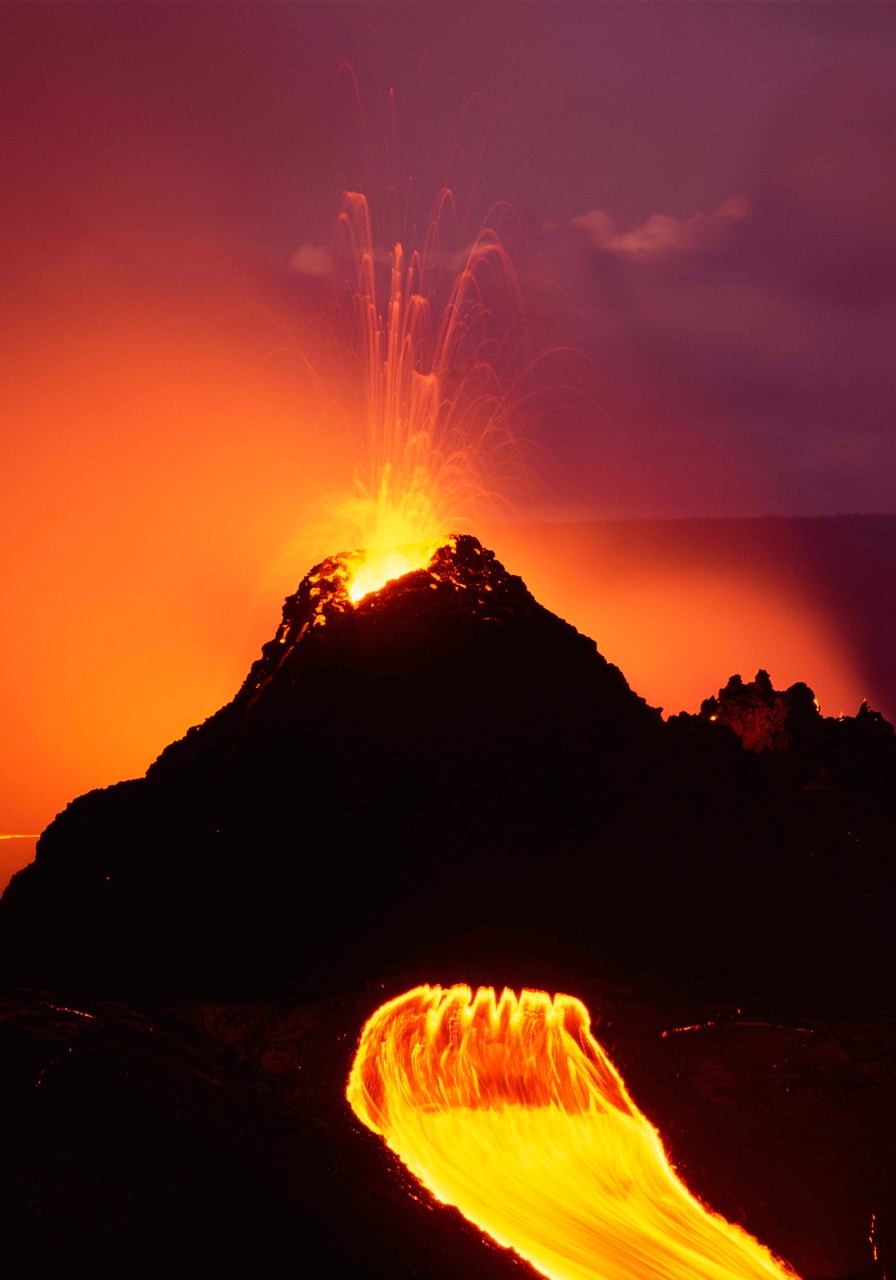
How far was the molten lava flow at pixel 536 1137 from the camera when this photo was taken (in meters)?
6.24

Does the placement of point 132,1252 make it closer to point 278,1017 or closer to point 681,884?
point 278,1017

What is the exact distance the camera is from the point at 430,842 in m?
9.15

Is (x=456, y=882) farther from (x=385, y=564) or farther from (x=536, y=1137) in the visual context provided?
(x=385, y=564)

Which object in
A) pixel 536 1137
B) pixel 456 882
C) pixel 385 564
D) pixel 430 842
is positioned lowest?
pixel 536 1137

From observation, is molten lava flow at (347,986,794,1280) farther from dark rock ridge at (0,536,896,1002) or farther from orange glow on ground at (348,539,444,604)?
orange glow on ground at (348,539,444,604)

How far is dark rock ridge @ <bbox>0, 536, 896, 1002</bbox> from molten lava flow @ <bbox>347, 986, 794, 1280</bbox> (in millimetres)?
845

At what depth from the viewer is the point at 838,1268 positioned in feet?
20.4

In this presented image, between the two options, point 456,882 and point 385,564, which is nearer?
point 456,882

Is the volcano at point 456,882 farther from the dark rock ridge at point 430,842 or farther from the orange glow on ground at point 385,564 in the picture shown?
the orange glow on ground at point 385,564

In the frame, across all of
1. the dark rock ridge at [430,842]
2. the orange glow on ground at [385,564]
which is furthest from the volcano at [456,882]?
the orange glow on ground at [385,564]

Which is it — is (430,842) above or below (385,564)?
below

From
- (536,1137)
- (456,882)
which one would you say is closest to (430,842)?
(456,882)

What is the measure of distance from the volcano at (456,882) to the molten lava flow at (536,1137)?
27 cm

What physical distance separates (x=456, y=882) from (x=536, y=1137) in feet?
7.82
